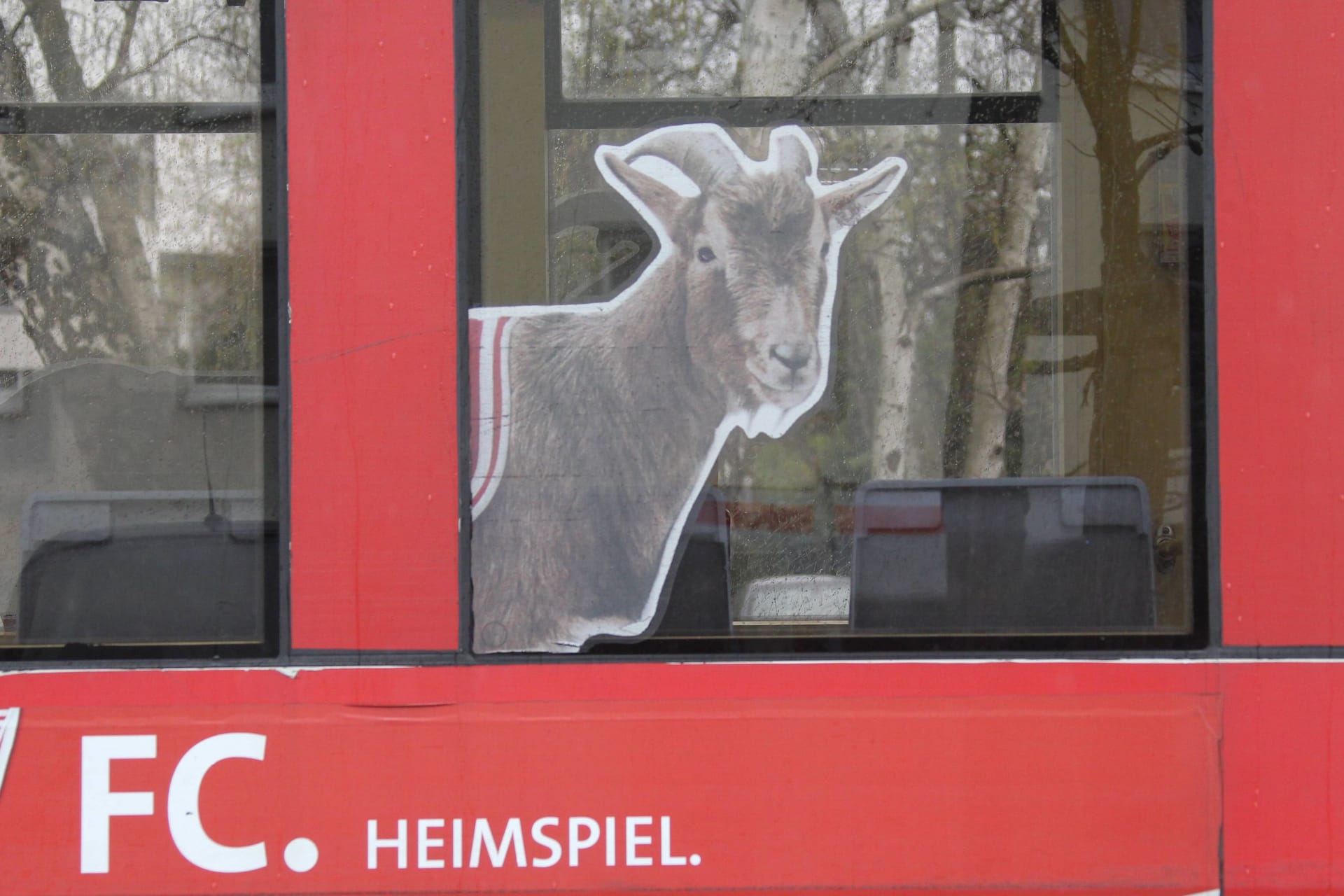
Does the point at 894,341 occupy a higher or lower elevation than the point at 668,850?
higher

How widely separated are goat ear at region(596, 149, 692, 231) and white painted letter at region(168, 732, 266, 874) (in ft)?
3.93

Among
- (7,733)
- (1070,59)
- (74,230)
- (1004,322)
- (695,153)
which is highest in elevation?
(1070,59)

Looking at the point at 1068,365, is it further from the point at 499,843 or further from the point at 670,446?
the point at 499,843

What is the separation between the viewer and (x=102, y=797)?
191cm

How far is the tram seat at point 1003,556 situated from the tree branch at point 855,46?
74 centimetres

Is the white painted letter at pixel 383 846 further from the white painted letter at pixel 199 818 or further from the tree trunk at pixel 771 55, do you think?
the tree trunk at pixel 771 55

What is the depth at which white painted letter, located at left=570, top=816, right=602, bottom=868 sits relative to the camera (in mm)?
1924

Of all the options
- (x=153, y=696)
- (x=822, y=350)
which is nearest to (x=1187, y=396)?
(x=822, y=350)

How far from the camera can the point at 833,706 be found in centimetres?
193

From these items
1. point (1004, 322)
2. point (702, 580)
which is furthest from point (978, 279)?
point (702, 580)

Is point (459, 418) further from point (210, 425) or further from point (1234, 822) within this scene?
point (1234, 822)

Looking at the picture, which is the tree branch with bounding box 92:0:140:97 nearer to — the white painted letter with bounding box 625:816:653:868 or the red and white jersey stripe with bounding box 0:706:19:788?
the red and white jersey stripe with bounding box 0:706:19:788

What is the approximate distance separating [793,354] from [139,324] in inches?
46.4

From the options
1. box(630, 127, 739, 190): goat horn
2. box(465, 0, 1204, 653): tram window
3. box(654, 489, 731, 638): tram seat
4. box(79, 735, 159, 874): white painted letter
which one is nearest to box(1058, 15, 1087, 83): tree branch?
box(465, 0, 1204, 653): tram window
